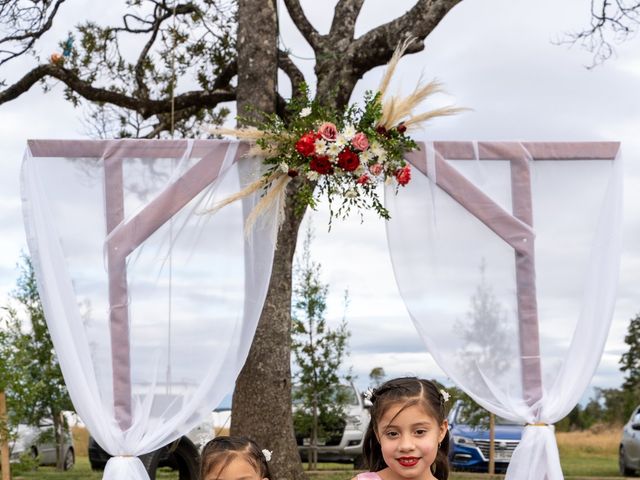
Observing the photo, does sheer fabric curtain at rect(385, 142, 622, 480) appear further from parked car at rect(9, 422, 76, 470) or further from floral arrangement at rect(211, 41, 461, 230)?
parked car at rect(9, 422, 76, 470)

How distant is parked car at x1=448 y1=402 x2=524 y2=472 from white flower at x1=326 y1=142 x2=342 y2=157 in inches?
324

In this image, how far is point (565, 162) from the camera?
644cm

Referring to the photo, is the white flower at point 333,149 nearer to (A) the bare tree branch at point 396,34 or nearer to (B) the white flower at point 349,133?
(B) the white flower at point 349,133

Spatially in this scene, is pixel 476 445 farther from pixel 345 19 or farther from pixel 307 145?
pixel 307 145

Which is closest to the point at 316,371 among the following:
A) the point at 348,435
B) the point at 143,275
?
the point at 348,435

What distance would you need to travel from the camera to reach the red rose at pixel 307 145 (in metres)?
5.88

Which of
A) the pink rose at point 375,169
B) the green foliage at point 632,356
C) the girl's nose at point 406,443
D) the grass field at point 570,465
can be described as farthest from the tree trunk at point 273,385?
the green foliage at point 632,356

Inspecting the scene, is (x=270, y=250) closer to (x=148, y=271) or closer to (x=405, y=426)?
(x=148, y=271)

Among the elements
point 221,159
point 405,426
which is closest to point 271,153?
point 221,159

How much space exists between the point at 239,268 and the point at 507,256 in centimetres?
171

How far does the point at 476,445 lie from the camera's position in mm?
13477

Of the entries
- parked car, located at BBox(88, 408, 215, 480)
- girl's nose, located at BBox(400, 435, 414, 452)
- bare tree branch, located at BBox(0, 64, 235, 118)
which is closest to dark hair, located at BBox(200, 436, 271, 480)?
girl's nose, located at BBox(400, 435, 414, 452)

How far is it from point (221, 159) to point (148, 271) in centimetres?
83

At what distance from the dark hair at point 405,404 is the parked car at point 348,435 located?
9473 mm
